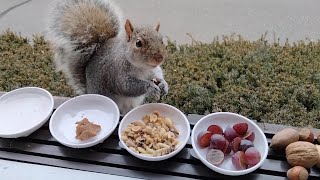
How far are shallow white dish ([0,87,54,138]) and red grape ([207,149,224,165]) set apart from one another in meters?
0.50

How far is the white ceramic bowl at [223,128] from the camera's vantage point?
1108 mm

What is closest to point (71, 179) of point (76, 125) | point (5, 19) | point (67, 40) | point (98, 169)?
point (98, 169)

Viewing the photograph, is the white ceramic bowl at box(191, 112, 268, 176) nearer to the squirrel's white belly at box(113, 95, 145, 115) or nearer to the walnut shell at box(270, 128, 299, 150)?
the walnut shell at box(270, 128, 299, 150)

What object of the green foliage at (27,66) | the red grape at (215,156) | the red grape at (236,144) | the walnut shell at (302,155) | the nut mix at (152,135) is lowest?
the green foliage at (27,66)

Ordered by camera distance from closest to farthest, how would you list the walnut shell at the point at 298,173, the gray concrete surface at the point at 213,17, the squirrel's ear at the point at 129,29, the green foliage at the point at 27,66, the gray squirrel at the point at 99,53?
the walnut shell at the point at 298,173
the squirrel's ear at the point at 129,29
the gray squirrel at the point at 99,53
the green foliage at the point at 27,66
the gray concrete surface at the point at 213,17

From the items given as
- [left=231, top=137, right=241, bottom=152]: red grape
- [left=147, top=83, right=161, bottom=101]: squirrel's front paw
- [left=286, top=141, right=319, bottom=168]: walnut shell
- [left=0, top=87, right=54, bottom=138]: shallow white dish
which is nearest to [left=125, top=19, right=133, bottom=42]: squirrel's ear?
[left=147, top=83, right=161, bottom=101]: squirrel's front paw

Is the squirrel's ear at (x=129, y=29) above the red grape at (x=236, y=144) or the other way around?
above

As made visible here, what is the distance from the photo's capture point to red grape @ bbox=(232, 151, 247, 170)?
3.71ft

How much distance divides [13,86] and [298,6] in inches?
59.9

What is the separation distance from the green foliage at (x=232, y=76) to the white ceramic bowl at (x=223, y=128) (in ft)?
1.36

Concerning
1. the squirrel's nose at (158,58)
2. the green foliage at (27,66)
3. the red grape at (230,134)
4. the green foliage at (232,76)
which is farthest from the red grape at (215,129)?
the green foliage at (27,66)

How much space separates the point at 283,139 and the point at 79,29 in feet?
2.43

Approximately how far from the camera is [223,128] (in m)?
1.28

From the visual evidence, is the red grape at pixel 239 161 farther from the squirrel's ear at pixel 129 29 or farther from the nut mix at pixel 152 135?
the squirrel's ear at pixel 129 29
